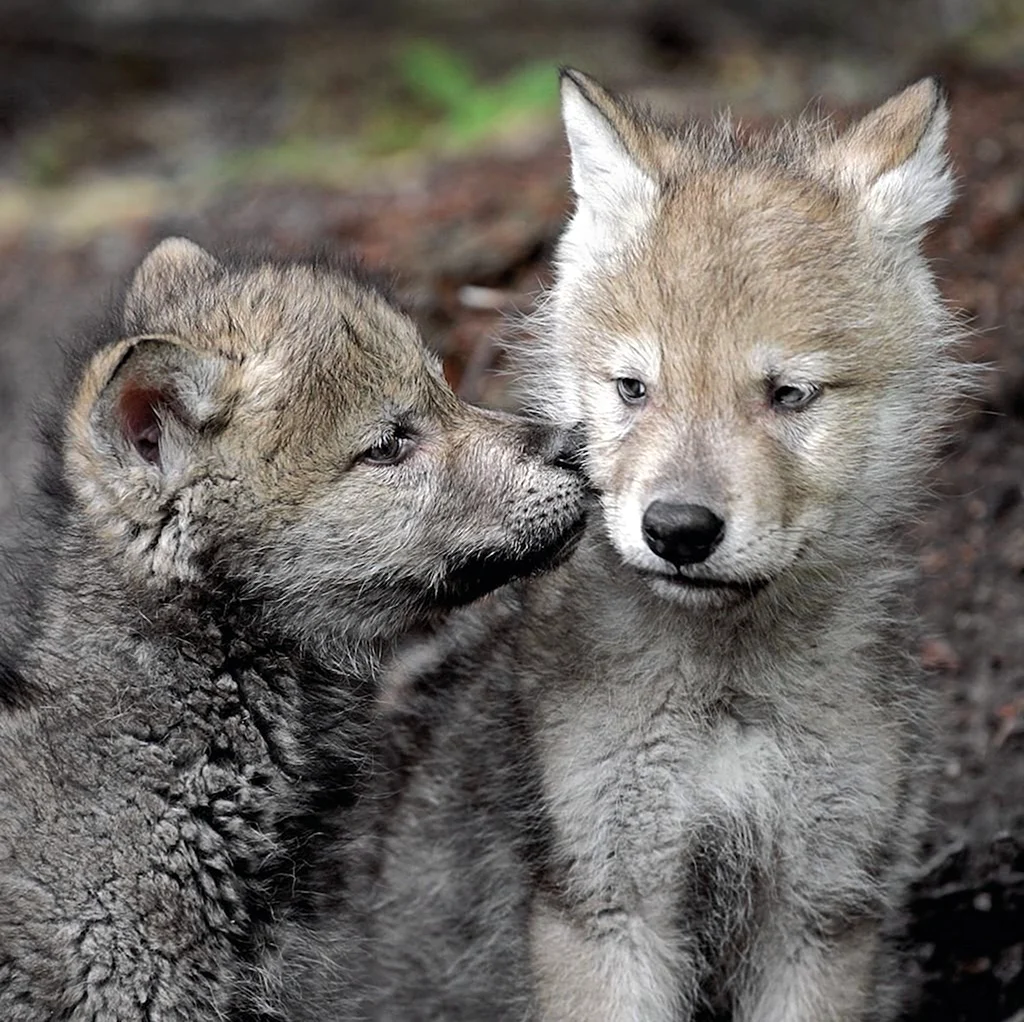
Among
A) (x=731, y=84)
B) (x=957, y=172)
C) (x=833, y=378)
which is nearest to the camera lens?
(x=833, y=378)

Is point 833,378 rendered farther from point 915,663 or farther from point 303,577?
point 303,577

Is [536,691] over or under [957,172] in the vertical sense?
under

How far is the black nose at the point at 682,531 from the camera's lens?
4445 millimetres

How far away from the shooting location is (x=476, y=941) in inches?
233

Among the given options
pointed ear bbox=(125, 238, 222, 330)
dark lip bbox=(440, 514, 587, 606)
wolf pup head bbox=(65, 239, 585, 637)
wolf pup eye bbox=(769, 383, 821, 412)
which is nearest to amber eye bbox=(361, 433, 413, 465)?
wolf pup head bbox=(65, 239, 585, 637)

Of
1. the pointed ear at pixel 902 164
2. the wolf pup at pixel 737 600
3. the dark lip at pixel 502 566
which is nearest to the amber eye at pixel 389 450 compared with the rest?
the dark lip at pixel 502 566

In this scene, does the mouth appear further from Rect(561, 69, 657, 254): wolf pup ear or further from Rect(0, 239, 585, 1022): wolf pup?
Rect(561, 69, 657, 254): wolf pup ear

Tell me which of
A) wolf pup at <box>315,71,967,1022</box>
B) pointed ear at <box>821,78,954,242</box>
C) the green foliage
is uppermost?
pointed ear at <box>821,78,954,242</box>

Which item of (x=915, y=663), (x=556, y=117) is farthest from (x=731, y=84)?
(x=915, y=663)

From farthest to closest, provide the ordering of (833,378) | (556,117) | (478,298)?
(556,117) < (478,298) < (833,378)

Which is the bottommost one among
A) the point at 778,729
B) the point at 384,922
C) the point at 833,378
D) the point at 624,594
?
the point at 384,922

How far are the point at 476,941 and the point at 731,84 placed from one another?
7.93 m

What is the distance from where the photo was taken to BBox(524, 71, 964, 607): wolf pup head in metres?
4.57

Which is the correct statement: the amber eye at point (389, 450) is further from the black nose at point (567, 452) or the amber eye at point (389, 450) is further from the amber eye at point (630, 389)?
the amber eye at point (630, 389)
